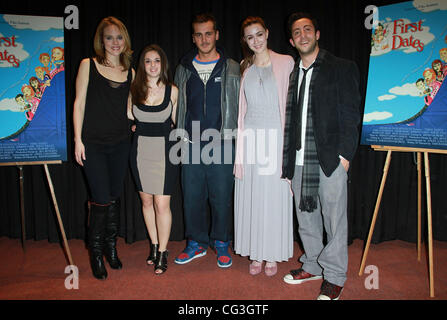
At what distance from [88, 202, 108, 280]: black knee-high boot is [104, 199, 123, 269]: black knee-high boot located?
0.10 meters

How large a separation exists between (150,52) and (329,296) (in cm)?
209

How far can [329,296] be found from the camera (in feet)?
6.75

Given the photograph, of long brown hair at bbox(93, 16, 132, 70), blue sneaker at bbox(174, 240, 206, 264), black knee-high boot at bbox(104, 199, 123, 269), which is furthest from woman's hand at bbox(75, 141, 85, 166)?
blue sneaker at bbox(174, 240, 206, 264)

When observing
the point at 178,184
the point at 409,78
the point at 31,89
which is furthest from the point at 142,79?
the point at 409,78

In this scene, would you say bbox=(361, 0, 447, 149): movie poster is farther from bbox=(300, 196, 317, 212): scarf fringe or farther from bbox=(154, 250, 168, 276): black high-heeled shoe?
bbox=(154, 250, 168, 276): black high-heeled shoe

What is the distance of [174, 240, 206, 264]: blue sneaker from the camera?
8.75 ft

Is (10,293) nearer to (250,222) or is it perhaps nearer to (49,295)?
(49,295)

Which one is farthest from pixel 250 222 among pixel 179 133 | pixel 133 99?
pixel 133 99

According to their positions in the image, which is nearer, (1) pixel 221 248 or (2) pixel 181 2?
(1) pixel 221 248

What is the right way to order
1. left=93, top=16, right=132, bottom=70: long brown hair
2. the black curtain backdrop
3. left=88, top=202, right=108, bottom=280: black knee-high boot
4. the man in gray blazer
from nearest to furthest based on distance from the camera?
1. the man in gray blazer
2. left=93, top=16, right=132, bottom=70: long brown hair
3. left=88, top=202, right=108, bottom=280: black knee-high boot
4. the black curtain backdrop

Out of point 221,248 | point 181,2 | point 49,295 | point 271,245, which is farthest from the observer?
point 181,2

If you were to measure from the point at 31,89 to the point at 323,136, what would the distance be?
223cm

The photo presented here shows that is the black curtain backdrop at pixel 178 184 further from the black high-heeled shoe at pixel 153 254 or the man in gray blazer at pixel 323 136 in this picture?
the man in gray blazer at pixel 323 136

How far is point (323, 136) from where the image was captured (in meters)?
2.02
